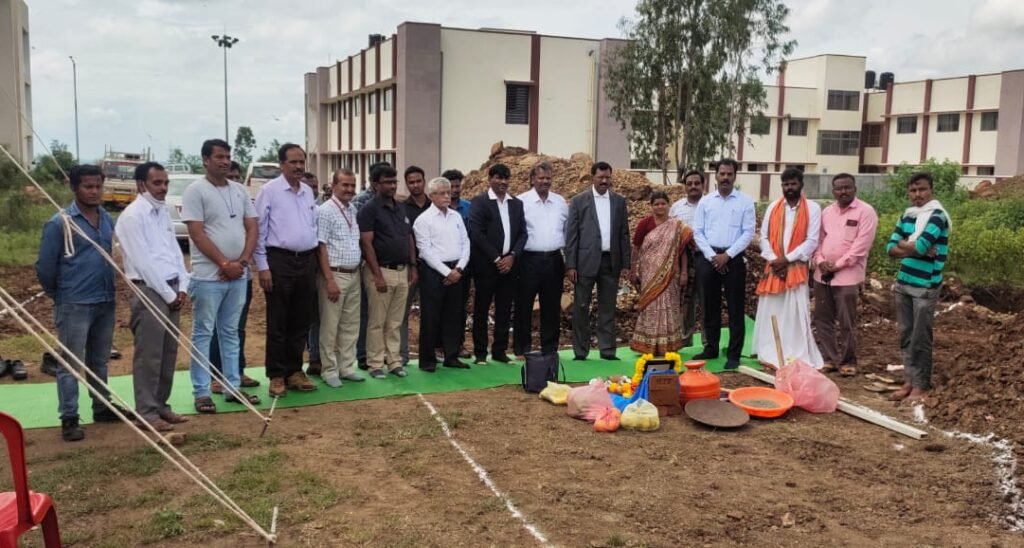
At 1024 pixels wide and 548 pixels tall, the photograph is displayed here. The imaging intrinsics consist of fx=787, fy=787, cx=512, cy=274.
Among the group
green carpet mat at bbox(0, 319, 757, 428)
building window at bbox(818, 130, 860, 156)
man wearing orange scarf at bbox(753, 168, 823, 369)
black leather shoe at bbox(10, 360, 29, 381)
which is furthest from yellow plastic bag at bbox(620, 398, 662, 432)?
building window at bbox(818, 130, 860, 156)

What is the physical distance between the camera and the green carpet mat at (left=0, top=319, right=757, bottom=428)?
610 cm

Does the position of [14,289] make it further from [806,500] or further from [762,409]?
[806,500]

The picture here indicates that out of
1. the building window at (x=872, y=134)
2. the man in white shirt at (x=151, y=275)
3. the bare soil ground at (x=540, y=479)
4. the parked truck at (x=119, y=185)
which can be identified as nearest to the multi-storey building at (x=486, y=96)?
the parked truck at (x=119, y=185)

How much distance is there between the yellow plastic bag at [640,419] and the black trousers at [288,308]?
107 inches

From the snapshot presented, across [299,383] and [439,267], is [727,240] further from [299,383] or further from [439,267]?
[299,383]

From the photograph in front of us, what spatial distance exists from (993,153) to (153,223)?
42939 millimetres

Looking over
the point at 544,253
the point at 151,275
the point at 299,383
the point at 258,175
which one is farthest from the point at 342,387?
the point at 258,175

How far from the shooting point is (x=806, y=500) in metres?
4.52

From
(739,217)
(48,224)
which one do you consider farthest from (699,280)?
(48,224)

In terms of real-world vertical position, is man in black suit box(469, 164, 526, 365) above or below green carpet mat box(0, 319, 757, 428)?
above

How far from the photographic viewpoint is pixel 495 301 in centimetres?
768

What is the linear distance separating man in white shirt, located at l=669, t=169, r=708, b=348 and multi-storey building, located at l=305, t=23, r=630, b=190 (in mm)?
19595

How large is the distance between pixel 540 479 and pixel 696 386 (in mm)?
2056

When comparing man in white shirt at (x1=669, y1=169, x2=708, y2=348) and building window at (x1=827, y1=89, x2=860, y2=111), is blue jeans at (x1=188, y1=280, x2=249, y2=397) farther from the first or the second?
building window at (x1=827, y1=89, x2=860, y2=111)
